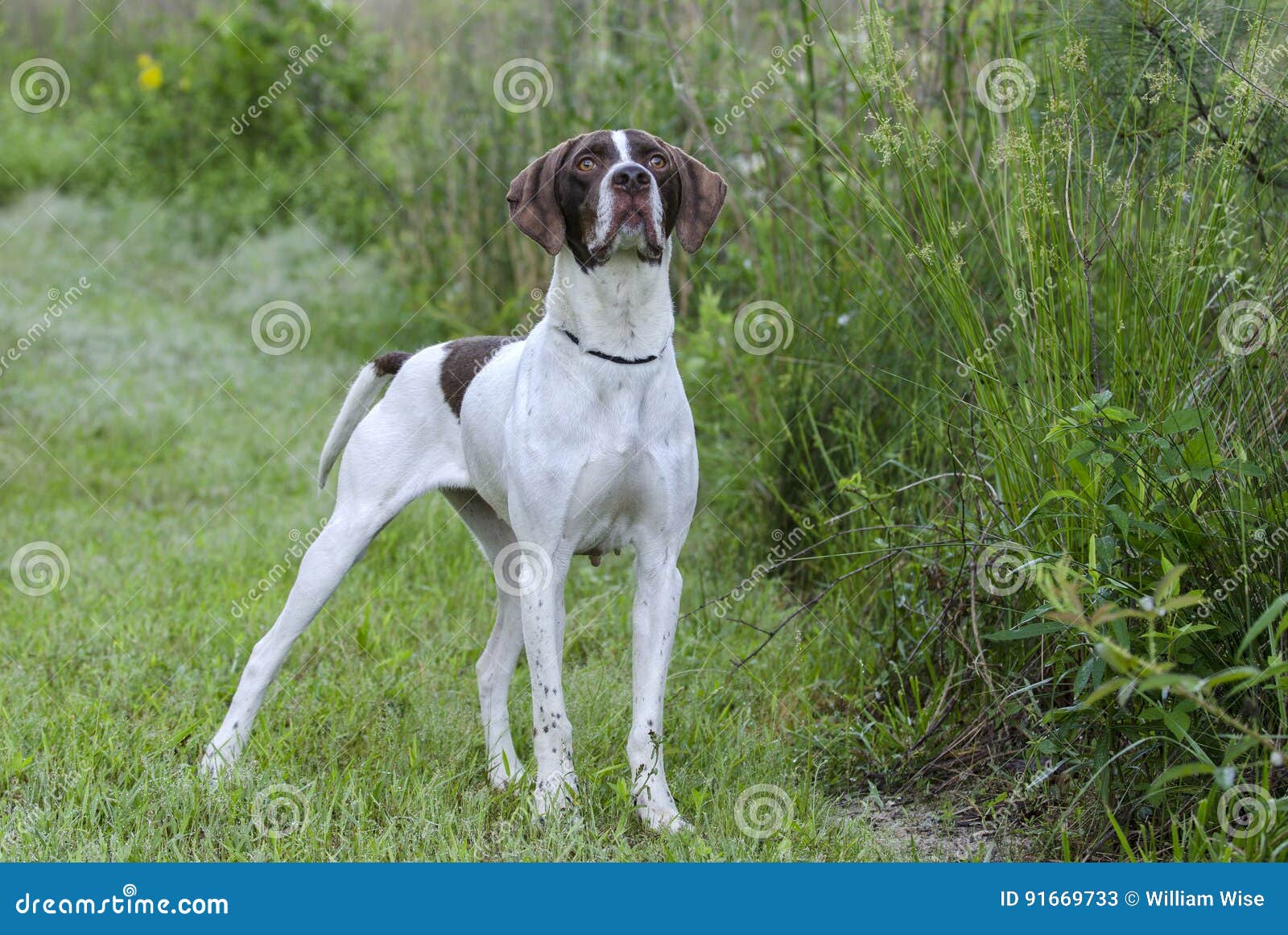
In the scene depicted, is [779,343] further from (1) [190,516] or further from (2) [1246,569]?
(1) [190,516]

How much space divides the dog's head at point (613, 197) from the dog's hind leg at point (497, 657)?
1.04 m

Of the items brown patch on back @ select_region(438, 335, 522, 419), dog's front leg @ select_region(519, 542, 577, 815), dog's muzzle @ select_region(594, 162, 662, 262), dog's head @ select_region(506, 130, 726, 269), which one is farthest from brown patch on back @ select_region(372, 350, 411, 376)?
dog's muzzle @ select_region(594, 162, 662, 262)

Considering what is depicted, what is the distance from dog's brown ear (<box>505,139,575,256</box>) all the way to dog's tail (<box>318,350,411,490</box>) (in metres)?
1.00

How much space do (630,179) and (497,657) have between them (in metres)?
1.53

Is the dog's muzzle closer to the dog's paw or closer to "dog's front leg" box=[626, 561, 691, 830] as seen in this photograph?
"dog's front leg" box=[626, 561, 691, 830]

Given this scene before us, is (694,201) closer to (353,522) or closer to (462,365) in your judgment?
(462,365)

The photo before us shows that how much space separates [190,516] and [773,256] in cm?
313

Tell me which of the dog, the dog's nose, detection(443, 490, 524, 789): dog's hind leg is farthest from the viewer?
detection(443, 490, 524, 789): dog's hind leg

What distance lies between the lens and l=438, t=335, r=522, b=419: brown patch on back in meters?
4.01

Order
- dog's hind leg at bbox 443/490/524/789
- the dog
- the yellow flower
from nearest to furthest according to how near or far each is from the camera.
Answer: the dog < dog's hind leg at bbox 443/490/524/789 < the yellow flower

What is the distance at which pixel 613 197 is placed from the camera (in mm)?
3330

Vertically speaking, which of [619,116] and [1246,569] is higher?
[619,116]

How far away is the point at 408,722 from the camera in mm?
4148

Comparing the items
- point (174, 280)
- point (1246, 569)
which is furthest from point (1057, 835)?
point (174, 280)
